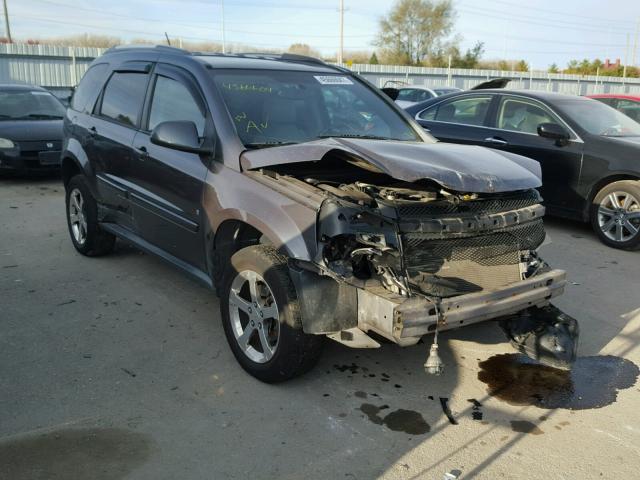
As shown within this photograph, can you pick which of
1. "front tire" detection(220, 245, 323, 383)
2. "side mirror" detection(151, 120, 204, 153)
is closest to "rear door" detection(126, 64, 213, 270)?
"side mirror" detection(151, 120, 204, 153)

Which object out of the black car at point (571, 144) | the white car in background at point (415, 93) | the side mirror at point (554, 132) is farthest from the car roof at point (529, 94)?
the white car in background at point (415, 93)

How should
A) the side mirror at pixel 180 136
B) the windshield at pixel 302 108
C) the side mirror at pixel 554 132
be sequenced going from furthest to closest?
the side mirror at pixel 554 132 → the windshield at pixel 302 108 → the side mirror at pixel 180 136

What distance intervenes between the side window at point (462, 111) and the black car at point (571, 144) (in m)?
0.01

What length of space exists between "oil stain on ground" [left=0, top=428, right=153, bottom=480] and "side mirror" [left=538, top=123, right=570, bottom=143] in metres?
6.00

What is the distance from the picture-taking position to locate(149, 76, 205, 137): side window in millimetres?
4289

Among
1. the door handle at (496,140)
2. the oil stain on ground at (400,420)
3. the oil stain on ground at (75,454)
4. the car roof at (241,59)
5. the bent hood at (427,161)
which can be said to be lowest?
the oil stain on ground at (75,454)

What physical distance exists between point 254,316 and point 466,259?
1.31 metres

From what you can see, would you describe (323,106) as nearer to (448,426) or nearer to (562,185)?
(448,426)

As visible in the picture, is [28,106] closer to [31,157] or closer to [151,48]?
[31,157]

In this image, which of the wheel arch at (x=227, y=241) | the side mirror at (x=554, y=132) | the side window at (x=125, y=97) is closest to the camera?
the wheel arch at (x=227, y=241)

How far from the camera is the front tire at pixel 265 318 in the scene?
3438 millimetres

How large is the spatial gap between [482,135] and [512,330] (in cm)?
463

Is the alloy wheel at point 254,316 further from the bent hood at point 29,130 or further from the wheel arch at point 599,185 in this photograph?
the bent hood at point 29,130

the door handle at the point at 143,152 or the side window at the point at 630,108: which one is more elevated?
the side window at the point at 630,108
